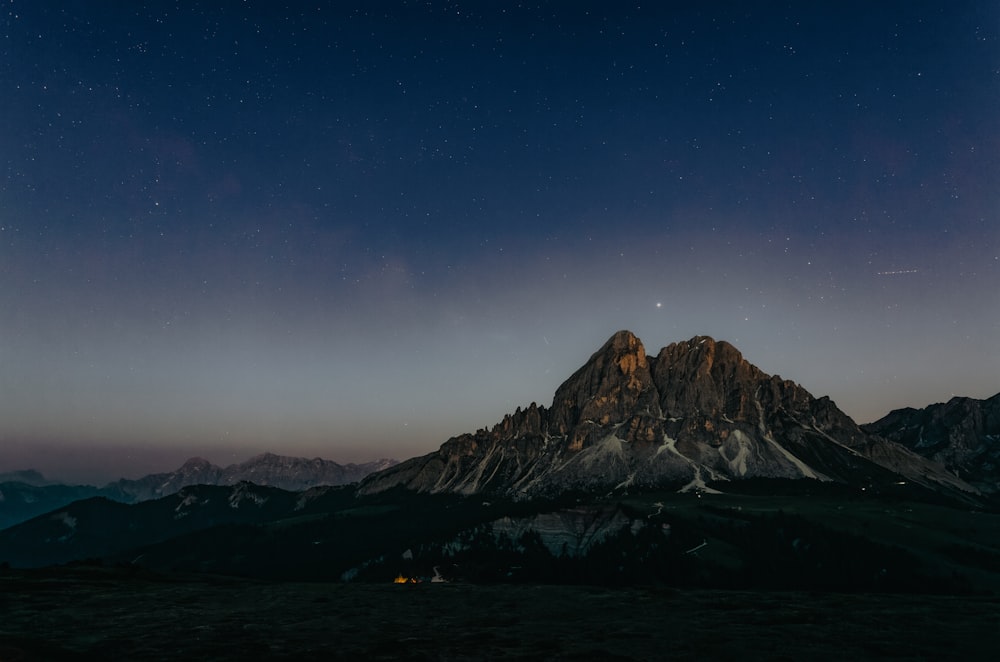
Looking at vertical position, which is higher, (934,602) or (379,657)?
(379,657)

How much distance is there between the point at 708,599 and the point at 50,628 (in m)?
61.2

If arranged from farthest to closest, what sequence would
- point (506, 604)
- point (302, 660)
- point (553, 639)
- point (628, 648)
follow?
1. point (506, 604)
2. point (553, 639)
3. point (628, 648)
4. point (302, 660)

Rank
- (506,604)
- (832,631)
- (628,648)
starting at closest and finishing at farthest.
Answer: (628,648) → (832,631) → (506,604)

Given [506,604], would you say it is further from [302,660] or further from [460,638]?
[302,660]

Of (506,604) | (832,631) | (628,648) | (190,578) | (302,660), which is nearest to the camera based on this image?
(302,660)

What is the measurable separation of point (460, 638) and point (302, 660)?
11511mm

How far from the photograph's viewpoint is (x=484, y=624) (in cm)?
4856

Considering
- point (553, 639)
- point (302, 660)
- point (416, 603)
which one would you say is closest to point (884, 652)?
point (553, 639)

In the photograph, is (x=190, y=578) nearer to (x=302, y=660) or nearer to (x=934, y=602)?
(x=302, y=660)

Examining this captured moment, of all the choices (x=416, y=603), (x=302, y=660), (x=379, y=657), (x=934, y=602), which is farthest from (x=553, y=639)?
(x=934, y=602)

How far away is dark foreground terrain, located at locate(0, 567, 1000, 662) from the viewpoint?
3731 centimetres

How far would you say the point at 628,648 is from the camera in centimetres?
3800

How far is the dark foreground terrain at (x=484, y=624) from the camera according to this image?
1469 inches

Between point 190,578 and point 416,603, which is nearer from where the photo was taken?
point 416,603
